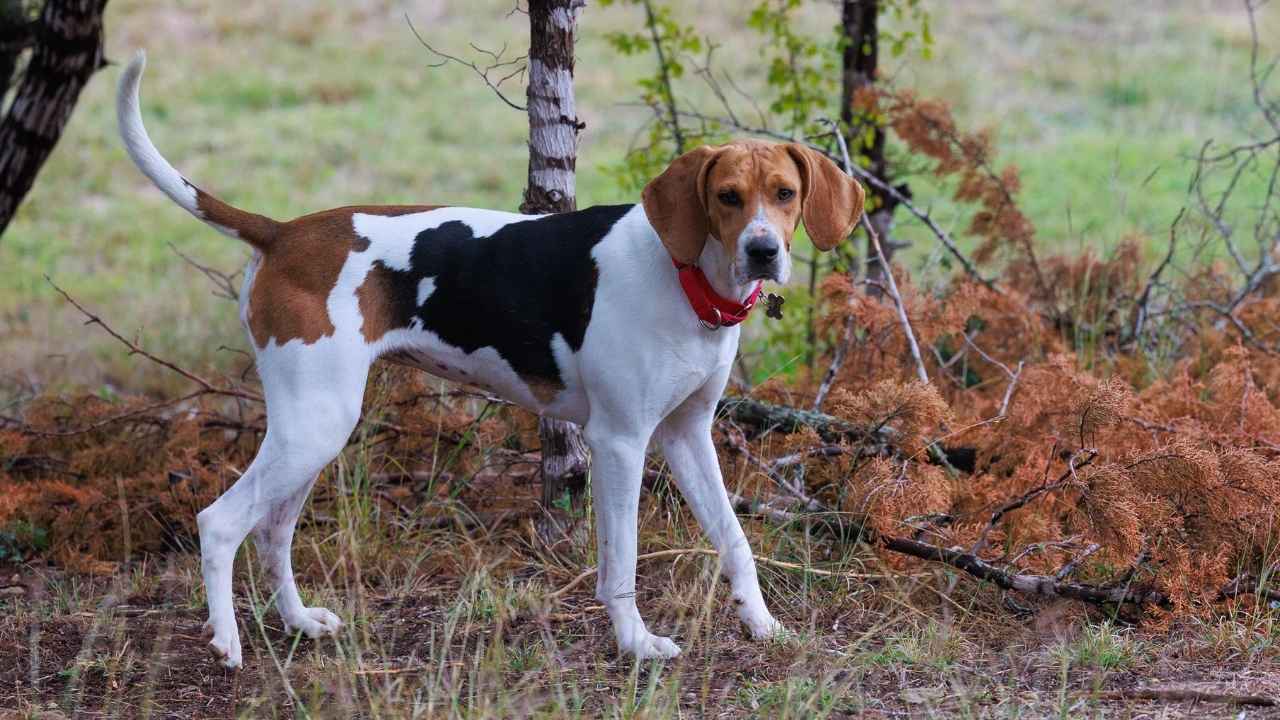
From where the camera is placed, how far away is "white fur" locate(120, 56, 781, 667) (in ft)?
13.1

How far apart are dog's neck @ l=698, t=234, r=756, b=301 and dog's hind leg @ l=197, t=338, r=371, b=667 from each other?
1.00 meters

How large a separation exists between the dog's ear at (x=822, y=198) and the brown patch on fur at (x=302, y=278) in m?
1.24

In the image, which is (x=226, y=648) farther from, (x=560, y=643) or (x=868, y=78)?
(x=868, y=78)

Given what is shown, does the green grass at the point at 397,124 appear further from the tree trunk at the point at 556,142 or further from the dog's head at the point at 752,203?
the dog's head at the point at 752,203

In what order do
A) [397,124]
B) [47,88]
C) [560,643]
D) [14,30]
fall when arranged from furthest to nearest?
1. [397,124]
2. [14,30]
3. [47,88]
4. [560,643]

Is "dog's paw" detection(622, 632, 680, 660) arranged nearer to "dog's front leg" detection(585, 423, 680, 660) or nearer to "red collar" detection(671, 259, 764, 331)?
"dog's front leg" detection(585, 423, 680, 660)

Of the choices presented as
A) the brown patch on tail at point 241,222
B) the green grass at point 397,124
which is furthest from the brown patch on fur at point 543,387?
the green grass at point 397,124

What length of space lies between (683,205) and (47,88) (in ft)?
→ 12.6

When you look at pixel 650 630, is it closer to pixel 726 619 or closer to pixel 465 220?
pixel 726 619

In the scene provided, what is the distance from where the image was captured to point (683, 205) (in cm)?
386

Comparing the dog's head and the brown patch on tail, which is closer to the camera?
the dog's head

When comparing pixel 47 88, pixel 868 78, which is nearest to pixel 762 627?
pixel 868 78

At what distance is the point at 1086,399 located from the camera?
4688mm

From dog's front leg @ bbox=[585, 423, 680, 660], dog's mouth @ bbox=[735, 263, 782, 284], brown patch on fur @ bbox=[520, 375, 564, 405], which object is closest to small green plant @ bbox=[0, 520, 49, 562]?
brown patch on fur @ bbox=[520, 375, 564, 405]
